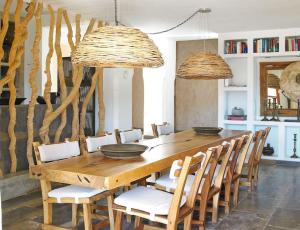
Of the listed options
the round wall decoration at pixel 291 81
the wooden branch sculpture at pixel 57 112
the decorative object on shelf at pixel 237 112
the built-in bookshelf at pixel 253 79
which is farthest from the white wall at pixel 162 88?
the wooden branch sculpture at pixel 57 112

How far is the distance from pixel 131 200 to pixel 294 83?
190 inches

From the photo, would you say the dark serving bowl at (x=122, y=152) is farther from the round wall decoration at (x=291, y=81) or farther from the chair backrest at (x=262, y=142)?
the round wall decoration at (x=291, y=81)

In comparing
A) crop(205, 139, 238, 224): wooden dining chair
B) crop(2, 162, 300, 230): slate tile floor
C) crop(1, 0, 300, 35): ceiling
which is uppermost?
crop(1, 0, 300, 35): ceiling

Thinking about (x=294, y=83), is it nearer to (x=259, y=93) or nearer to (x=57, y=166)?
(x=259, y=93)

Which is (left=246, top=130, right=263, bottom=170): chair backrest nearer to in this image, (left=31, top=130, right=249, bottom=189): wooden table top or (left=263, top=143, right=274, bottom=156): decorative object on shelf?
(left=31, top=130, right=249, bottom=189): wooden table top

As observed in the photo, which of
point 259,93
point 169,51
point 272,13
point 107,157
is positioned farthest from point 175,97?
point 107,157

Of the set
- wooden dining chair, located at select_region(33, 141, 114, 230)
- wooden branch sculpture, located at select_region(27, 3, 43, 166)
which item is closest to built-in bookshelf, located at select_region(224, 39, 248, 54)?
wooden branch sculpture, located at select_region(27, 3, 43, 166)

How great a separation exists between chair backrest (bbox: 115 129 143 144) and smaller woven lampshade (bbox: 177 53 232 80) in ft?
3.06

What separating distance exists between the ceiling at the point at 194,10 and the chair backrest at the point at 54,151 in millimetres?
2323

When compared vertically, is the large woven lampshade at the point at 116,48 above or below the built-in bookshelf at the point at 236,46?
below

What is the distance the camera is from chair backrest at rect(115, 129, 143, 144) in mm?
4134

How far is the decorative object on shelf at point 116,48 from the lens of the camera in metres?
2.78

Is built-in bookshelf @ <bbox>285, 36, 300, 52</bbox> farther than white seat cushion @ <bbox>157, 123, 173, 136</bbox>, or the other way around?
built-in bookshelf @ <bbox>285, 36, 300, 52</bbox>

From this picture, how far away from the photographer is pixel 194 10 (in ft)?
17.4
